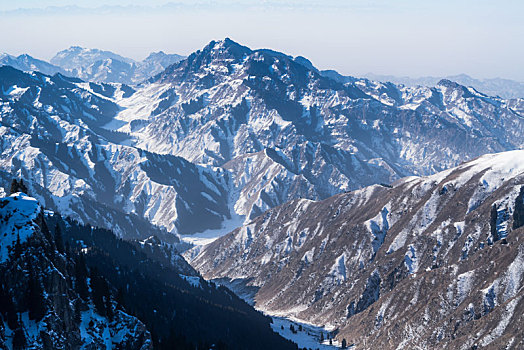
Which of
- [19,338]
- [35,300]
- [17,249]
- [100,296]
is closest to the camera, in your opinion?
[19,338]

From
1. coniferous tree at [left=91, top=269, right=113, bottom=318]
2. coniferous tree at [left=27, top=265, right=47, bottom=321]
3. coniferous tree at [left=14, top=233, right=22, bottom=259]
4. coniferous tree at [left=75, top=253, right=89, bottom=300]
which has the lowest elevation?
coniferous tree at [left=91, top=269, right=113, bottom=318]

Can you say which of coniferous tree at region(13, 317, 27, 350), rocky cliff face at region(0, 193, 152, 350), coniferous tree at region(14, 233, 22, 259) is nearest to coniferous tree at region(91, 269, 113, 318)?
rocky cliff face at region(0, 193, 152, 350)

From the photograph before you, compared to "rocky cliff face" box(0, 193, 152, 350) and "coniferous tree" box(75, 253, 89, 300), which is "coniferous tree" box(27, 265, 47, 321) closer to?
"rocky cliff face" box(0, 193, 152, 350)

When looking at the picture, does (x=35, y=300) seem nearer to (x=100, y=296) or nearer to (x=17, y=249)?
(x=17, y=249)

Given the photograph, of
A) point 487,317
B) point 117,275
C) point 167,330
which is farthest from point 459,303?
point 117,275

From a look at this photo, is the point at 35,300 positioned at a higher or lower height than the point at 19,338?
higher

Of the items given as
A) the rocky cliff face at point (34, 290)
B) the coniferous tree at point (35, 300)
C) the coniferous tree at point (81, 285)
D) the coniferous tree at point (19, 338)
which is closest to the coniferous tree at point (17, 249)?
the rocky cliff face at point (34, 290)

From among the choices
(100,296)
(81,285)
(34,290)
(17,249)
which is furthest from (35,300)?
(100,296)

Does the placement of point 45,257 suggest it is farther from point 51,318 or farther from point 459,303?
point 459,303
